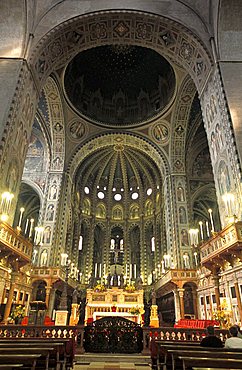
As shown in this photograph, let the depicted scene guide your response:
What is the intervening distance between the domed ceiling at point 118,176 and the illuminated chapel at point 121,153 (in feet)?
0.61

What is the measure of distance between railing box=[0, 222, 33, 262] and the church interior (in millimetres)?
81

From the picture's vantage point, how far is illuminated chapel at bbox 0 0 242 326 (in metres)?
12.1

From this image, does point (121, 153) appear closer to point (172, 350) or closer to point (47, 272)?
point (47, 272)

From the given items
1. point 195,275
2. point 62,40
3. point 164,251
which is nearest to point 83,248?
point 164,251

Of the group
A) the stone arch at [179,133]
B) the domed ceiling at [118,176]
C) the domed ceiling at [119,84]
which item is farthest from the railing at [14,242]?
the domed ceiling at [118,176]

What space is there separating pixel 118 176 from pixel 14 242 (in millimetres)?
25676

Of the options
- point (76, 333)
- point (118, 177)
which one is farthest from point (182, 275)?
point (118, 177)

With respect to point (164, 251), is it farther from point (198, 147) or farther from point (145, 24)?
point (145, 24)

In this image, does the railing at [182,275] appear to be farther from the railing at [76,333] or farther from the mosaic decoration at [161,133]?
the mosaic decoration at [161,133]

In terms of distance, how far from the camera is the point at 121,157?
33.5m

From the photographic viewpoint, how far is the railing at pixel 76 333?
8.84 metres

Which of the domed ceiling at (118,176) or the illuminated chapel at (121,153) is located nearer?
the illuminated chapel at (121,153)

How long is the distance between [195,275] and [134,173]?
58.6 feet

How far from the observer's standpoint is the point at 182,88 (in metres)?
21.6
